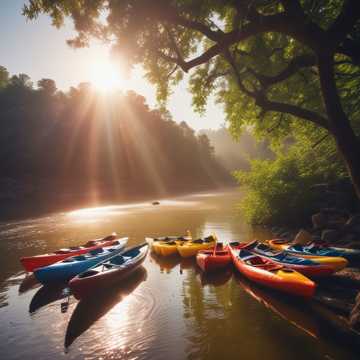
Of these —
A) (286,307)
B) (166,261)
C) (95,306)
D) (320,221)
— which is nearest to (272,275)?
(286,307)

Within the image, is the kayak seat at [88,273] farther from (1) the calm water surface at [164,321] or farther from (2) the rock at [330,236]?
(2) the rock at [330,236]

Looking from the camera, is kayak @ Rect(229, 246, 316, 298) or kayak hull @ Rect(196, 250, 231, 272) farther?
kayak hull @ Rect(196, 250, 231, 272)

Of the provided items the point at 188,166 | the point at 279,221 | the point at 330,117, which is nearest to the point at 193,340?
the point at 330,117

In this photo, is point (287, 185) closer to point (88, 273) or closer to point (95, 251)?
point (95, 251)

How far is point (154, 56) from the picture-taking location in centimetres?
991

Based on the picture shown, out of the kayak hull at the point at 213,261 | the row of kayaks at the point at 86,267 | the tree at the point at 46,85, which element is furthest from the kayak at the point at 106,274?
the tree at the point at 46,85

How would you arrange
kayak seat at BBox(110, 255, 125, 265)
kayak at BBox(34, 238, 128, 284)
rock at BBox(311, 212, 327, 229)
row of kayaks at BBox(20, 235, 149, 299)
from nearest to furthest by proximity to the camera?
row of kayaks at BBox(20, 235, 149, 299) → kayak at BBox(34, 238, 128, 284) → kayak seat at BBox(110, 255, 125, 265) → rock at BBox(311, 212, 327, 229)

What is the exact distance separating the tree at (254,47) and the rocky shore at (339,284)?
342cm

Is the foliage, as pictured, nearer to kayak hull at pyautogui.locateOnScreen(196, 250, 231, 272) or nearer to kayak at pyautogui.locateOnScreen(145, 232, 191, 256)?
kayak at pyautogui.locateOnScreen(145, 232, 191, 256)

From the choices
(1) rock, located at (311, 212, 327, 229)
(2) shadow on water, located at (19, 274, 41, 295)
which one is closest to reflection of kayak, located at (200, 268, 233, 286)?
(1) rock, located at (311, 212, 327, 229)

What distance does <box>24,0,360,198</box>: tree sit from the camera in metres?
6.46

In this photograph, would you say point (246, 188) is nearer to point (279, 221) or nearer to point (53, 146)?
point (279, 221)

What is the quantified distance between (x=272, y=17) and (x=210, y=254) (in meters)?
9.10

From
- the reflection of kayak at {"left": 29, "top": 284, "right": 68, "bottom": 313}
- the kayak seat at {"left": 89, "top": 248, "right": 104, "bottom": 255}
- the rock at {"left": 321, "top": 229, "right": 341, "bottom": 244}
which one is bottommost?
the reflection of kayak at {"left": 29, "top": 284, "right": 68, "bottom": 313}
